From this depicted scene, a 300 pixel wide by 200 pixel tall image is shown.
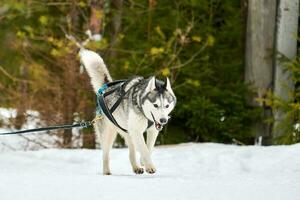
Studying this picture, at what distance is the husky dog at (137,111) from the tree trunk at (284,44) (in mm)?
5184

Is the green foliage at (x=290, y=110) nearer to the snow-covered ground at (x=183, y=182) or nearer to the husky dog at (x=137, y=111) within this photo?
the snow-covered ground at (x=183, y=182)

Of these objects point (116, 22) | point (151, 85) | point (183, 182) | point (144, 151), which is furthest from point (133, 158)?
point (116, 22)

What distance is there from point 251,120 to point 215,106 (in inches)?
40.6

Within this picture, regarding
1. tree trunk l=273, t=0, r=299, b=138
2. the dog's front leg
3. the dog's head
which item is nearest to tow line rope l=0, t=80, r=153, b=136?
the dog's front leg

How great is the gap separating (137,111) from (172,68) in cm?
607

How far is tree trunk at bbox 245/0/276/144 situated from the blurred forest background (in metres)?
0.12

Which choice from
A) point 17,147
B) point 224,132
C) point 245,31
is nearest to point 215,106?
point 224,132

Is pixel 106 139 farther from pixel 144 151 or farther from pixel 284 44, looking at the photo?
pixel 284 44

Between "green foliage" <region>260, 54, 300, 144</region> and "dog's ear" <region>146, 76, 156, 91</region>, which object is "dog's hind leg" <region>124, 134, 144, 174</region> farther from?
"green foliage" <region>260, 54, 300, 144</region>

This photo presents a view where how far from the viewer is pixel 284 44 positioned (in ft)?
41.7

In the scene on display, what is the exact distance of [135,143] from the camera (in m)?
7.22

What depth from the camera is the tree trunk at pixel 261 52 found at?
13094mm

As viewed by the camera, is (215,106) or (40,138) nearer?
(215,106)

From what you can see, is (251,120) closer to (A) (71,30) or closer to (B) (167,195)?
(A) (71,30)
